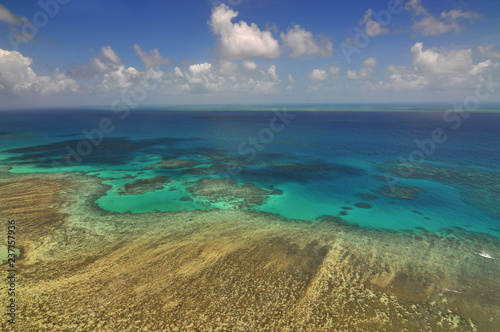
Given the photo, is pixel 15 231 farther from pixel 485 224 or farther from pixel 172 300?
pixel 485 224

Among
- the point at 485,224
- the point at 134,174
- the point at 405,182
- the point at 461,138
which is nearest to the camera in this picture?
the point at 485,224

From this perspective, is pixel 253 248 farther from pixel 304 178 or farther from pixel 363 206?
pixel 304 178

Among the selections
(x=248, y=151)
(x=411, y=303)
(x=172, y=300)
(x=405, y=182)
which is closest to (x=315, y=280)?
(x=411, y=303)

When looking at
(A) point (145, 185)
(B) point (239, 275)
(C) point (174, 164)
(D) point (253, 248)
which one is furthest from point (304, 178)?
(B) point (239, 275)

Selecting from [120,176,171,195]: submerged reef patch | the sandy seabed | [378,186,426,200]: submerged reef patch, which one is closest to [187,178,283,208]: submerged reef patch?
[120,176,171,195]: submerged reef patch

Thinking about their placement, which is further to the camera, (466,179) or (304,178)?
(304,178)

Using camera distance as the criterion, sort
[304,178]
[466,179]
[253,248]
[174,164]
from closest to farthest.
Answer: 1. [253,248]
2. [466,179]
3. [304,178]
4. [174,164]

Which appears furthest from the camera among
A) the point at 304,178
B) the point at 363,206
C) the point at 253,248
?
the point at 304,178

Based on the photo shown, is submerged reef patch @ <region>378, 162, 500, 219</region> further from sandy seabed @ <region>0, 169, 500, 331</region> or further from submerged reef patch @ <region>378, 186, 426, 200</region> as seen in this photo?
sandy seabed @ <region>0, 169, 500, 331</region>
